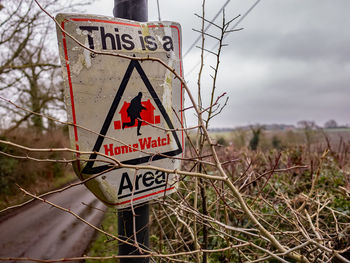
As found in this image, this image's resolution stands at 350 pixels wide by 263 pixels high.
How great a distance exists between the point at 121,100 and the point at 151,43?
1.45 feet

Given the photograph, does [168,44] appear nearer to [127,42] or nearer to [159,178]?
[127,42]

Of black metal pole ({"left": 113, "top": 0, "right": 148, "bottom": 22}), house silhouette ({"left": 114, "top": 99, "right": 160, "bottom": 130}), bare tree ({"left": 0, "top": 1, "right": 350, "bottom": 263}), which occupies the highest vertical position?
black metal pole ({"left": 113, "top": 0, "right": 148, "bottom": 22})

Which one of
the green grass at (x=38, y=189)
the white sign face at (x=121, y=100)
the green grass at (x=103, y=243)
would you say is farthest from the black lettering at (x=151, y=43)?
the green grass at (x=38, y=189)

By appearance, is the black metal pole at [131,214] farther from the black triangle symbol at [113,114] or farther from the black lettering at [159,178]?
the black triangle symbol at [113,114]

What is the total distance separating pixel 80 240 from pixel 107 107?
5239 millimetres

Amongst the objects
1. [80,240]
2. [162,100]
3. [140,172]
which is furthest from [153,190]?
[80,240]

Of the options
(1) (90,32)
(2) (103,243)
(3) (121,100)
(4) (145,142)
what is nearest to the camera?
(1) (90,32)

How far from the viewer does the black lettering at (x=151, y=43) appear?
4.43ft

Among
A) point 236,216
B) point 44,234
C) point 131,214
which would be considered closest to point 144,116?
point 131,214

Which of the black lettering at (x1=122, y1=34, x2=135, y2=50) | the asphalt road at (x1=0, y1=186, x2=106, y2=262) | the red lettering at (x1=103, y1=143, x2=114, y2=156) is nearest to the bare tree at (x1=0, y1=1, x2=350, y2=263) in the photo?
the red lettering at (x1=103, y1=143, x2=114, y2=156)

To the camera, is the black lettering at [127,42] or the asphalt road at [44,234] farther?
the asphalt road at [44,234]

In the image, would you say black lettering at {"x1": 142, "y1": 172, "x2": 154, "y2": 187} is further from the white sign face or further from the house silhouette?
the house silhouette

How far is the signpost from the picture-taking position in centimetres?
111

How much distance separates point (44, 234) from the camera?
5.39 m
